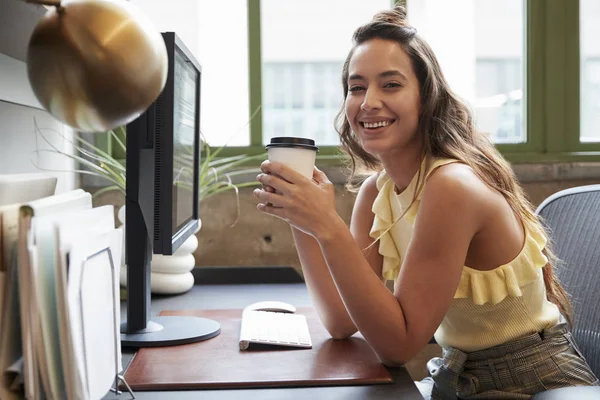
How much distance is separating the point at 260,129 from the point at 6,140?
1163 millimetres

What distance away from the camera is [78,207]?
2.90 feet

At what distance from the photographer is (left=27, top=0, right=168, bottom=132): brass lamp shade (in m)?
0.54

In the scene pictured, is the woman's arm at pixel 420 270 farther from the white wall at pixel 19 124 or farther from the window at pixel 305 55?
the window at pixel 305 55

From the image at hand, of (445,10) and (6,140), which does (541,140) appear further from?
(6,140)

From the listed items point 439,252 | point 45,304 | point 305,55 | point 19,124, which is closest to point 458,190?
point 439,252

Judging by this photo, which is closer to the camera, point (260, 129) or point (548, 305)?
point (548, 305)

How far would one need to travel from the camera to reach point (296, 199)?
114 cm

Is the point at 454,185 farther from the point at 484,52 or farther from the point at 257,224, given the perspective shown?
the point at 484,52

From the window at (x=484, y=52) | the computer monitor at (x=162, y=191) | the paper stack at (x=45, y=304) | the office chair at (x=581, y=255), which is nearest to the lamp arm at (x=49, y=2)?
the paper stack at (x=45, y=304)

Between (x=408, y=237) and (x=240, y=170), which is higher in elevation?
(x=240, y=170)

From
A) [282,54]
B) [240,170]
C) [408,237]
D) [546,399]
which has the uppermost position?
[282,54]

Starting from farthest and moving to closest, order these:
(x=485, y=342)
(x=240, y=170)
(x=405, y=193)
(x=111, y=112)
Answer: (x=240, y=170)
(x=405, y=193)
(x=485, y=342)
(x=111, y=112)

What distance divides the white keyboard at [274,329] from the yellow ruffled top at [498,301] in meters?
0.28

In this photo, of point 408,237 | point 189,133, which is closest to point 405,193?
point 408,237
